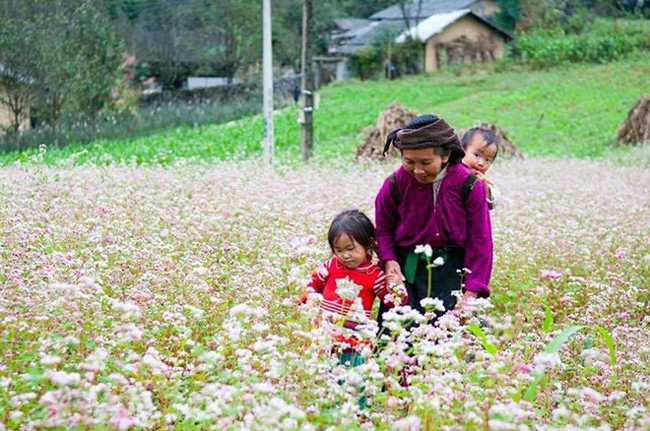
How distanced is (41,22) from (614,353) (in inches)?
864

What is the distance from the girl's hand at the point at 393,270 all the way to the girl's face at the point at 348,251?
143 mm

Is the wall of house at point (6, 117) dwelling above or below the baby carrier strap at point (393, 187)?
below

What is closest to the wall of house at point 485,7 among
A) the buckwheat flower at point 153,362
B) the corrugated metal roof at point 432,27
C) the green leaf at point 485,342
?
the corrugated metal roof at point 432,27

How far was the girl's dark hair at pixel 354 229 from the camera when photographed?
4.56 metres

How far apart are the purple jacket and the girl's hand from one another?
0.03 m

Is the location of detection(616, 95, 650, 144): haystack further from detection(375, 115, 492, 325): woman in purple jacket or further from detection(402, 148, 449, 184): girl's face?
detection(402, 148, 449, 184): girl's face

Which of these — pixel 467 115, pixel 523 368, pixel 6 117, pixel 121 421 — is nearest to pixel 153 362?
pixel 121 421

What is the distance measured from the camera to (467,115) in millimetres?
27578

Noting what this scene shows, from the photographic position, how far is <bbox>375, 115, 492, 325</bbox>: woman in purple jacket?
4484 mm

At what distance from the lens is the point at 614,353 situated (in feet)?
14.1

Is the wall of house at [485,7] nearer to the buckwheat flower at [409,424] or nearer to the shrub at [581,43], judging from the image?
the shrub at [581,43]

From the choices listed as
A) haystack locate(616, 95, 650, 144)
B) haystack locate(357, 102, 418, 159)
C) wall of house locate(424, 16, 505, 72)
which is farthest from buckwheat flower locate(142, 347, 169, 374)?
wall of house locate(424, 16, 505, 72)

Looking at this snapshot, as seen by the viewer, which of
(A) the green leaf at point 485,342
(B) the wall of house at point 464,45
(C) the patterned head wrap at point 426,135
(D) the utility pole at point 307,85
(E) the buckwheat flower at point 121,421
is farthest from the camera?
(B) the wall of house at point 464,45

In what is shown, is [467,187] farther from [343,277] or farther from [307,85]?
[307,85]
